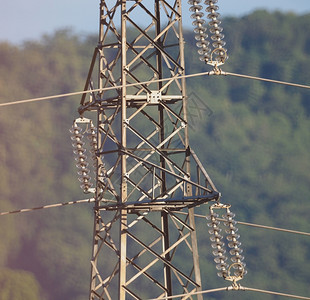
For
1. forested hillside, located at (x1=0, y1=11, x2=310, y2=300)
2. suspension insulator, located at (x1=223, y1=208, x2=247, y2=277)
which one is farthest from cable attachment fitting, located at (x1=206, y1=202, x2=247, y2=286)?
forested hillside, located at (x1=0, y1=11, x2=310, y2=300)

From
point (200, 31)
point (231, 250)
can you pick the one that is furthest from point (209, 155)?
point (231, 250)

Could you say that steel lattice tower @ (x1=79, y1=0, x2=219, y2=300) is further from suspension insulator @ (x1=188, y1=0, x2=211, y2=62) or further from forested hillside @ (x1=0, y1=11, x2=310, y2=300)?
forested hillside @ (x1=0, y1=11, x2=310, y2=300)

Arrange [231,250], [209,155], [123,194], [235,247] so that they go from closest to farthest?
[235,247]
[231,250]
[123,194]
[209,155]

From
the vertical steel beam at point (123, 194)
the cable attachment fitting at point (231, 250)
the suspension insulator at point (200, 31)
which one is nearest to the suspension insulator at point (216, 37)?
the suspension insulator at point (200, 31)

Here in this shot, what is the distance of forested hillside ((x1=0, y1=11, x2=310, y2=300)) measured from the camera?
30.4m

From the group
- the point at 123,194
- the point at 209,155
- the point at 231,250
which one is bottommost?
the point at 231,250

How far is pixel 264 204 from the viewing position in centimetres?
3288

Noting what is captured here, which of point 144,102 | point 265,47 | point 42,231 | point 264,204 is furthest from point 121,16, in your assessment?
point 265,47

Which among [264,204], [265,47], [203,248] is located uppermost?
[265,47]

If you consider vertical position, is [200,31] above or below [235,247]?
above

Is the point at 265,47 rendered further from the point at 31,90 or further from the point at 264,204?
the point at 31,90

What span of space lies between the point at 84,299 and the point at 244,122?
40.4 ft

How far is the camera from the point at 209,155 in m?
33.3

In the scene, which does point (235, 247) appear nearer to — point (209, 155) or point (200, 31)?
point (200, 31)
